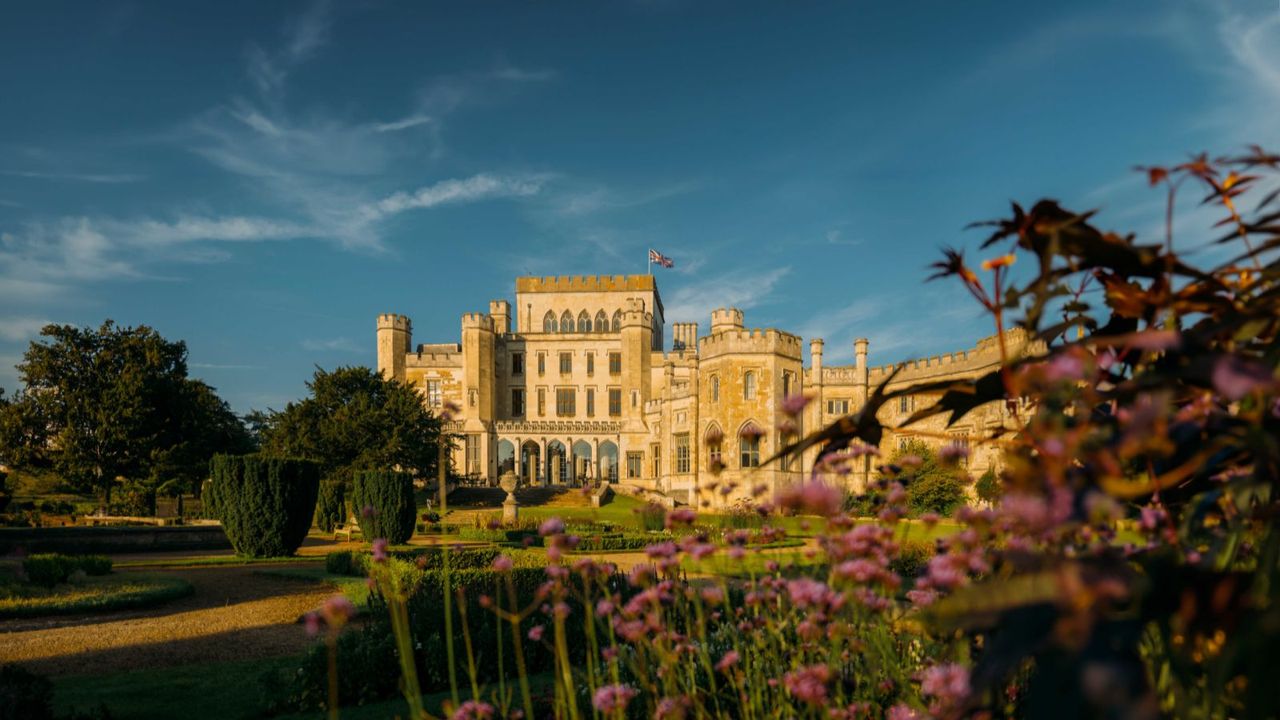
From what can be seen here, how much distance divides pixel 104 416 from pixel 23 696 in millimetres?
30562

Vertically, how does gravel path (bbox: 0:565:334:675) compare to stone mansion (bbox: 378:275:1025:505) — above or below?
below

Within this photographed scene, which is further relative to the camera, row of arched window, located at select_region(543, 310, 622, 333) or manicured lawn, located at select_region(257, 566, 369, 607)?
row of arched window, located at select_region(543, 310, 622, 333)

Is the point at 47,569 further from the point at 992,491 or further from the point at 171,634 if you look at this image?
the point at 992,491

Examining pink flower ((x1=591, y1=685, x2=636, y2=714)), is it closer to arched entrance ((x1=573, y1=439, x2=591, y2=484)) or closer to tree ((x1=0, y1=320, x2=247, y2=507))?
tree ((x1=0, y1=320, x2=247, y2=507))

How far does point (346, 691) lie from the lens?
634 centimetres

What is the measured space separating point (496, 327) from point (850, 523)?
48.3 m

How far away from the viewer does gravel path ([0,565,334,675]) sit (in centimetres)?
827

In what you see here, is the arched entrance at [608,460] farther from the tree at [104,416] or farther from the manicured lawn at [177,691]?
the manicured lawn at [177,691]

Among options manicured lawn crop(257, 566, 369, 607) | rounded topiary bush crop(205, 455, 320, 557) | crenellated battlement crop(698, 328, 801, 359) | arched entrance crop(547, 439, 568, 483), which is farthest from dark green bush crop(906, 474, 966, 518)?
arched entrance crop(547, 439, 568, 483)

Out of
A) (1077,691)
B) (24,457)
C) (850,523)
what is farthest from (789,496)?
(24,457)

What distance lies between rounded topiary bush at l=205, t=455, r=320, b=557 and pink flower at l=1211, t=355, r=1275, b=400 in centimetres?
1828

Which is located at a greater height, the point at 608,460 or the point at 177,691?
the point at 608,460

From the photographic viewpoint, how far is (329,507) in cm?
2691

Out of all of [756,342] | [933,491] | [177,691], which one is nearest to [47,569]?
[177,691]
